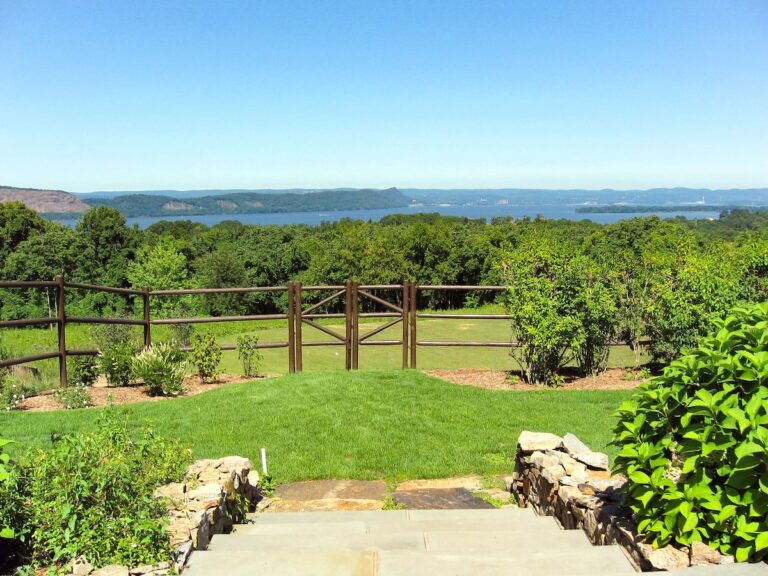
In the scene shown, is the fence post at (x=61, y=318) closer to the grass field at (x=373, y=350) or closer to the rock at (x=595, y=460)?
the grass field at (x=373, y=350)

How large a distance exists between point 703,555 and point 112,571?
2480 mm

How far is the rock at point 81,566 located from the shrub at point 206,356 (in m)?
6.90

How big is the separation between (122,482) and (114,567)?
1.54 ft

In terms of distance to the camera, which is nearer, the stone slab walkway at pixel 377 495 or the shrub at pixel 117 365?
the stone slab walkway at pixel 377 495

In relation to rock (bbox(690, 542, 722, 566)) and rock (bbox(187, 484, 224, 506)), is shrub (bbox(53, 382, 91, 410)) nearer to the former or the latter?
rock (bbox(187, 484, 224, 506))

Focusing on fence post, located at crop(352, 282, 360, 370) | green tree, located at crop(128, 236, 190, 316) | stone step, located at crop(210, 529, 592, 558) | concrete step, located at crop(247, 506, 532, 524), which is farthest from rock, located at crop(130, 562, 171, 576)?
green tree, located at crop(128, 236, 190, 316)

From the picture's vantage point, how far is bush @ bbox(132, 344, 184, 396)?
8758 millimetres

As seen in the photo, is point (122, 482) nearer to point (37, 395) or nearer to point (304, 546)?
point (304, 546)

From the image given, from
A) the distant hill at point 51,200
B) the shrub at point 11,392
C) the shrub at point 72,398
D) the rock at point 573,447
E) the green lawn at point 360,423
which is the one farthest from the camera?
the distant hill at point 51,200

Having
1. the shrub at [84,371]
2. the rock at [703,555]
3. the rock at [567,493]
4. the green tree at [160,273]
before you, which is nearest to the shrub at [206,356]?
the shrub at [84,371]

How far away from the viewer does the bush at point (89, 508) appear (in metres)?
2.96

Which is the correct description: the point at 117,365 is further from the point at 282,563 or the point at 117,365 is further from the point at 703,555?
the point at 703,555

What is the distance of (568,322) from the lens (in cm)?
948

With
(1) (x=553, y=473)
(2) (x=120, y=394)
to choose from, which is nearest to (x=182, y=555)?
(1) (x=553, y=473)
